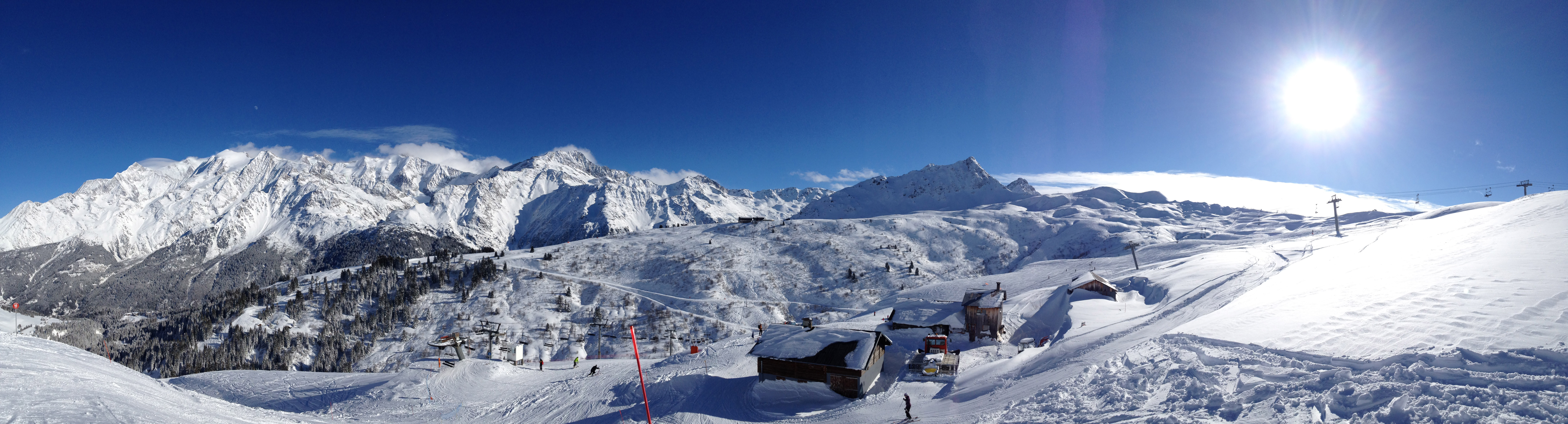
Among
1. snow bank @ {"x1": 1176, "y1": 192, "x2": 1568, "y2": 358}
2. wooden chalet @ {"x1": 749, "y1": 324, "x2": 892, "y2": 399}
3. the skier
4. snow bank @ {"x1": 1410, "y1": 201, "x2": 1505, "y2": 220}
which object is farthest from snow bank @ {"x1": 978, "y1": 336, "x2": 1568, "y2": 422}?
snow bank @ {"x1": 1410, "y1": 201, "x2": 1505, "y2": 220}

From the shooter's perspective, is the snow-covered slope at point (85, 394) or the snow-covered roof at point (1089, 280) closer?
the snow-covered slope at point (85, 394)

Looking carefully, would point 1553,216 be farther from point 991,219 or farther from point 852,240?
point 991,219

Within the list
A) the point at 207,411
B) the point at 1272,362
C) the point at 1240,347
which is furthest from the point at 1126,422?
the point at 207,411

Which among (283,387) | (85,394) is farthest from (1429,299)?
(283,387)

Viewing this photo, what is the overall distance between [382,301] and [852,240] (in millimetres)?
89859

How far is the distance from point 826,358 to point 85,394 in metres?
25.4

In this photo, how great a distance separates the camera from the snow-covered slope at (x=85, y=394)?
9.97 m

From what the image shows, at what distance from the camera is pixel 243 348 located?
78.5 meters

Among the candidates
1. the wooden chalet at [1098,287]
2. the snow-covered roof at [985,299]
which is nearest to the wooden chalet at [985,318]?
the snow-covered roof at [985,299]

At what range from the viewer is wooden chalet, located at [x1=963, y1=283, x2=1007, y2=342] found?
43312 mm

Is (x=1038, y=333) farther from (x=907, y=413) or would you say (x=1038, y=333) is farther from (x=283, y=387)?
(x=283, y=387)

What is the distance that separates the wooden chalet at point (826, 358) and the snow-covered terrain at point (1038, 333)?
1.21 metres

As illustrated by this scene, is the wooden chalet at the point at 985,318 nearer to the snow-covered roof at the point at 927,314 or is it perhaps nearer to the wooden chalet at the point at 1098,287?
the snow-covered roof at the point at 927,314

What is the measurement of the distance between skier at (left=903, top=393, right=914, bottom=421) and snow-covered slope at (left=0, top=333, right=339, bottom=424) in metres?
20.8
